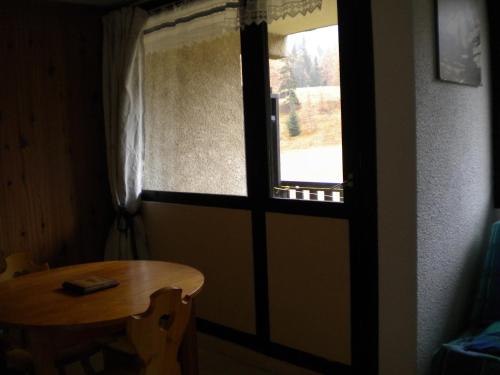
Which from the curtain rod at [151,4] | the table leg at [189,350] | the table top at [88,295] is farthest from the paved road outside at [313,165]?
the curtain rod at [151,4]

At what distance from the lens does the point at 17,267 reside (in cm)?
237

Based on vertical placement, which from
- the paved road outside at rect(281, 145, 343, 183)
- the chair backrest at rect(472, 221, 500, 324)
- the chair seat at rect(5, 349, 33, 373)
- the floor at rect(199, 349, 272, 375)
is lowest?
the floor at rect(199, 349, 272, 375)

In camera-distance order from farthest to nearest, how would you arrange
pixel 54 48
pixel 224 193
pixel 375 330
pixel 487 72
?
1. pixel 54 48
2. pixel 224 193
3. pixel 487 72
4. pixel 375 330

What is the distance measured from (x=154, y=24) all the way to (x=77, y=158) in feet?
3.31

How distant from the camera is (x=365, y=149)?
220 cm

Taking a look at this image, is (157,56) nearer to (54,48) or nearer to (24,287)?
(54,48)

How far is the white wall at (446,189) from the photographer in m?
2.03

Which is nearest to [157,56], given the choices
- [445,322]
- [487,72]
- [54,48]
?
[54,48]

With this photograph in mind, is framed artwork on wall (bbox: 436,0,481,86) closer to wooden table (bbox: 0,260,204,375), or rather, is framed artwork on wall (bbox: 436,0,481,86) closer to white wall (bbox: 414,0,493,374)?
white wall (bbox: 414,0,493,374)

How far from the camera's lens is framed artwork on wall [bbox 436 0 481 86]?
2.11 metres

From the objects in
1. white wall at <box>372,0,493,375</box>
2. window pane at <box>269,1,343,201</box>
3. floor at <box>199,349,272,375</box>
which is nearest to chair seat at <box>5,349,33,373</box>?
floor at <box>199,349,272,375</box>

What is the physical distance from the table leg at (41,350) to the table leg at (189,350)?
559mm

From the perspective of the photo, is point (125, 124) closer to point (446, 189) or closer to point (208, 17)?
point (208, 17)

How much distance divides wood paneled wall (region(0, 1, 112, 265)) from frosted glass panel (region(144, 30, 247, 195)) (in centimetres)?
39
